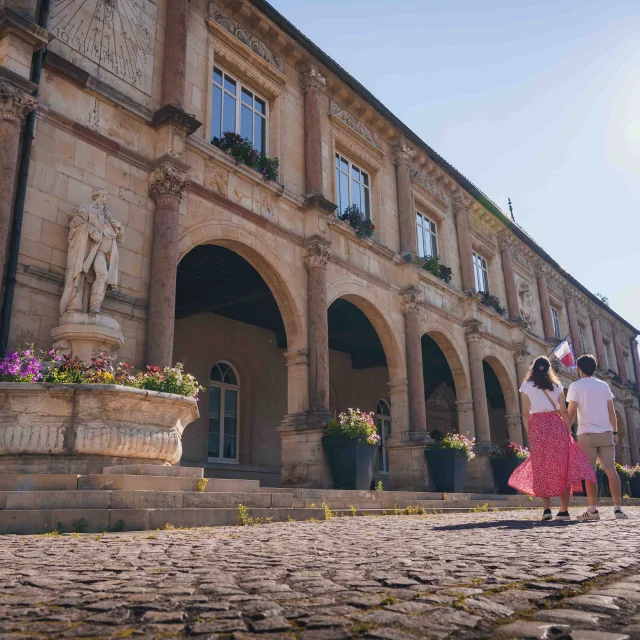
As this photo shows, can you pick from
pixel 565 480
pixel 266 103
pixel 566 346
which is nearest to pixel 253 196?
pixel 266 103

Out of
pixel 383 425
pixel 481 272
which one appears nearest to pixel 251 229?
pixel 383 425

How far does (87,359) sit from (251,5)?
8.00m

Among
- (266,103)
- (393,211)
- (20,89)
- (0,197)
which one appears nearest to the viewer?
(0,197)

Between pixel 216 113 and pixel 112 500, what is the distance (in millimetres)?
8442

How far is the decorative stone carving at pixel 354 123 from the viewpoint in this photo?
558 inches

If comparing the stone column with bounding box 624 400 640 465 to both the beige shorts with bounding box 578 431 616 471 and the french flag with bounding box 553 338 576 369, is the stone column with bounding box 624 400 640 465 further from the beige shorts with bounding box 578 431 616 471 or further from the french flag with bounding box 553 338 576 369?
the beige shorts with bounding box 578 431 616 471

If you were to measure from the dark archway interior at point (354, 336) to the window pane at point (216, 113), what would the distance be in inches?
195

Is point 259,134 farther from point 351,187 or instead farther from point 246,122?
point 351,187

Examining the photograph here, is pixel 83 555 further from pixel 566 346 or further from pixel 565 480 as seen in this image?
pixel 566 346

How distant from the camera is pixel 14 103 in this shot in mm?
7465

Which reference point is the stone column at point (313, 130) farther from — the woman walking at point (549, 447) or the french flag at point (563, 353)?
the french flag at point (563, 353)

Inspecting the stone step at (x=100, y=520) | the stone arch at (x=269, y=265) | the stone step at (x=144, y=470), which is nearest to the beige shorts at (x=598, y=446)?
the stone step at (x=100, y=520)

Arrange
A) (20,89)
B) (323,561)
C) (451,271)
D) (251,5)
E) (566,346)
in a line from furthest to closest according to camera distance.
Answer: (566,346) → (451,271) → (251,5) → (20,89) → (323,561)

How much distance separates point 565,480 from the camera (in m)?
6.17
